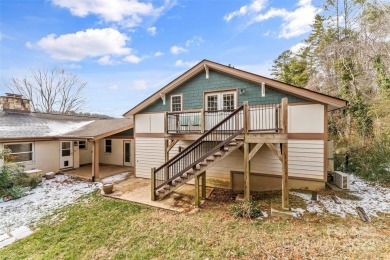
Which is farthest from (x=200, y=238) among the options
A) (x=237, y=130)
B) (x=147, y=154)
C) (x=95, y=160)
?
(x=95, y=160)

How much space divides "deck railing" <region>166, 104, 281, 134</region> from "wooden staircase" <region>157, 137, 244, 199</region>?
1.43m

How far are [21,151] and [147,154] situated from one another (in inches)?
297

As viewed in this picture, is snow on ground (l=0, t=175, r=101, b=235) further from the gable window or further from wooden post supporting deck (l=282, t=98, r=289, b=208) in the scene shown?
wooden post supporting deck (l=282, t=98, r=289, b=208)

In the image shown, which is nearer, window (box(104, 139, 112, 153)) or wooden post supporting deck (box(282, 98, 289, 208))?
wooden post supporting deck (box(282, 98, 289, 208))

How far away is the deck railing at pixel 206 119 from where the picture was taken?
7.80m

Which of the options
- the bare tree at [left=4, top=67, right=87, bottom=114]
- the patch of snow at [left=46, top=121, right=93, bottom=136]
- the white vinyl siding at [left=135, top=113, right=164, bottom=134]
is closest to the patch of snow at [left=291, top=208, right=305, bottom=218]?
the white vinyl siding at [left=135, top=113, right=164, bottom=134]

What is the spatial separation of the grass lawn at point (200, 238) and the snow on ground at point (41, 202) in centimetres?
91

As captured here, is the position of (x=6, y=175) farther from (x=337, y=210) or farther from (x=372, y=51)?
(x=372, y=51)

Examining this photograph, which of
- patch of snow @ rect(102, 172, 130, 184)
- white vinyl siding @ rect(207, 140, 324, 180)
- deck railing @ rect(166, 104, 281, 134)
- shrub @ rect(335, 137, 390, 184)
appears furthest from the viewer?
patch of snow @ rect(102, 172, 130, 184)

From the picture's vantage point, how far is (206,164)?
22.3 feet

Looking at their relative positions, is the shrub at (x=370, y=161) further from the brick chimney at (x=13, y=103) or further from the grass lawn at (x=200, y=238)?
the brick chimney at (x=13, y=103)

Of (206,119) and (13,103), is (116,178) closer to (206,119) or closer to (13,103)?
(206,119)

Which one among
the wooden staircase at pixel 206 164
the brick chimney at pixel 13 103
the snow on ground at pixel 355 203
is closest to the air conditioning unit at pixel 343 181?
the snow on ground at pixel 355 203

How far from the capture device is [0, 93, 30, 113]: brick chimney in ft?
45.0
